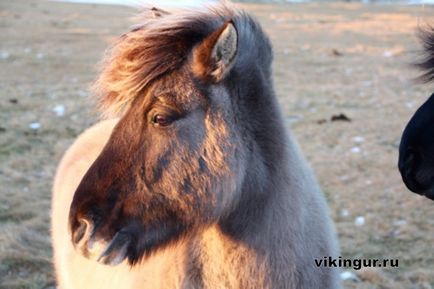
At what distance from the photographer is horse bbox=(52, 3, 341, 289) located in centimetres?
243

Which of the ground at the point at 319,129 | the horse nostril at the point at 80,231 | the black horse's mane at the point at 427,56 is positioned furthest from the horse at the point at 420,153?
the horse nostril at the point at 80,231

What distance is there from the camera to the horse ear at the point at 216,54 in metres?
2.38

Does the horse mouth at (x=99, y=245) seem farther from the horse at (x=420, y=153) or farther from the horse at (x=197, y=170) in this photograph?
the horse at (x=420, y=153)

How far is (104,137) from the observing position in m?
3.91

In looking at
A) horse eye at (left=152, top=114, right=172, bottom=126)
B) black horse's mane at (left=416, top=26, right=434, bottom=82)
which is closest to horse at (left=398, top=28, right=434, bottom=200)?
black horse's mane at (left=416, top=26, right=434, bottom=82)

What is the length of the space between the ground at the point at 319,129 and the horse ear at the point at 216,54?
0.68 m

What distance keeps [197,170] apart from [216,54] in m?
0.50

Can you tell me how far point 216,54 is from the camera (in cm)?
244

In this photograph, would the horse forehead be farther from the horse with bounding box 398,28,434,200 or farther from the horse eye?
the horse with bounding box 398,28,434,200

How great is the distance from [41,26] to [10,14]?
3.83 m

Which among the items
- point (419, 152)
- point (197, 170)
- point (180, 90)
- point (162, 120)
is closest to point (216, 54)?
point (180, 90)

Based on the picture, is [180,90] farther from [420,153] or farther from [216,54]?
[420,153]

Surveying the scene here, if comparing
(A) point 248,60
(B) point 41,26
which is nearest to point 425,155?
(A) point 248,60

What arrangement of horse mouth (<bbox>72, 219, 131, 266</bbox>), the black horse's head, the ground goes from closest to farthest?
horse mouth (<bbox>72, 219, 131, 266</bbox>), the black horse's head, the ground
